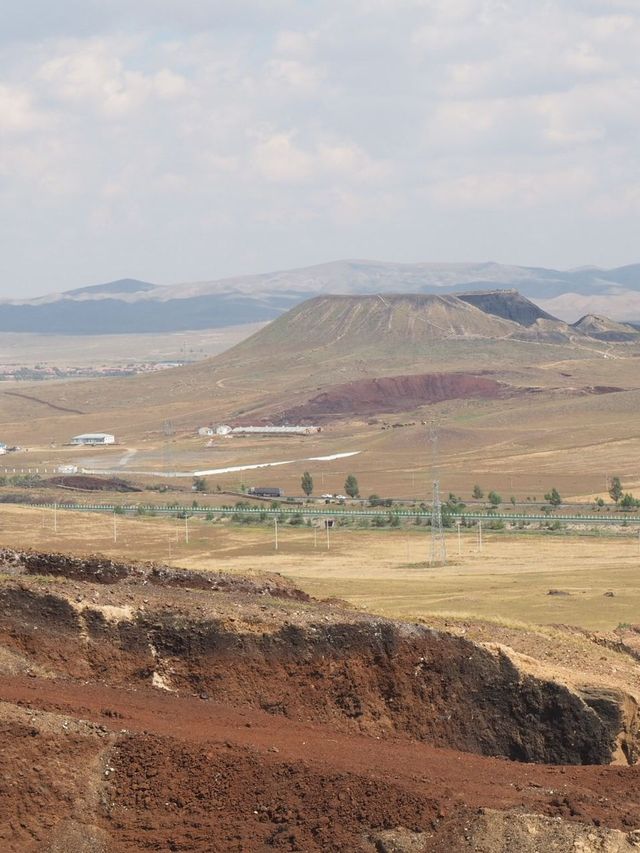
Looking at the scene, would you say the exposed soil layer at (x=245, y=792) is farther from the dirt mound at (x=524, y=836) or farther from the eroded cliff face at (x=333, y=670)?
the eroded cliff face at (x=333, y=670)

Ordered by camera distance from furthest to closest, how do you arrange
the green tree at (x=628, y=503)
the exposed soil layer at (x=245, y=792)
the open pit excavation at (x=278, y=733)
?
1. the green tree at (x=628, y=503)
2. the open pit excavation at (x=278, y=733)
3. the exposed soil layer at (x=245, y=792)

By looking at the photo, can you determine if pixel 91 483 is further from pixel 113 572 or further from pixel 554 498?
pixel 113 572

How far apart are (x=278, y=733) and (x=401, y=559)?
61691 millimetres

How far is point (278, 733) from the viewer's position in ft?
68.8

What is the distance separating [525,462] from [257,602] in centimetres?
12216

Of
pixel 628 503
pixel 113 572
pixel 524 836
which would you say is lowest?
pixel 628 503

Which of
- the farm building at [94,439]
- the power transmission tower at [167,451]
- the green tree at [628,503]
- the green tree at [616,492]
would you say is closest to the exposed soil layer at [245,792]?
the green tree at [628,503]

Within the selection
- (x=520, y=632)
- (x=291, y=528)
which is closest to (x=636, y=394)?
(x=291, y=528)

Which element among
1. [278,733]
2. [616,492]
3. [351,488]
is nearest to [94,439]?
[351,488]

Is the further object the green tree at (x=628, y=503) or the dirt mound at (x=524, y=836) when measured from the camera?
the green tree at (x=628, y=503)

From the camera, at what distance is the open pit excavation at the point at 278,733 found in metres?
18.2

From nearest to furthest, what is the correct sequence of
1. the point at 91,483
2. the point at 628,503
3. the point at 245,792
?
the point at 245,792
the point at 628,503
the point at 91,483

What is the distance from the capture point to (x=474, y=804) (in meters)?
18.3

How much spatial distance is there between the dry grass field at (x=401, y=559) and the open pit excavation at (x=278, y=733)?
22.7 meters
